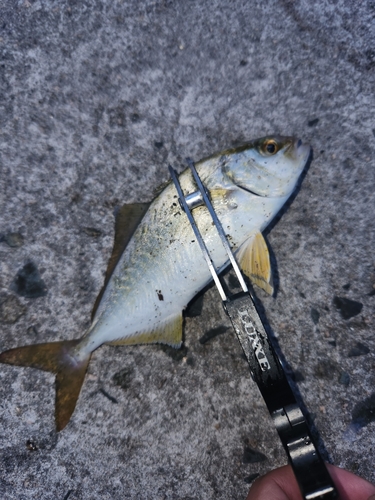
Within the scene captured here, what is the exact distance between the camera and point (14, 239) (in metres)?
2.18

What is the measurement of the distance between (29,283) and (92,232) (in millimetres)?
494

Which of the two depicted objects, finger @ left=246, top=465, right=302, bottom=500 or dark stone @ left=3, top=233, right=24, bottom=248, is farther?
dark stone @ left=3, top=233, right=24, bottom=248

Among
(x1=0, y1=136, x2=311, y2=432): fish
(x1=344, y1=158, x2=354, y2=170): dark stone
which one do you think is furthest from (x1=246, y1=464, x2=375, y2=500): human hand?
(x1=344, y1=158, x2=354, y2=170): dark stone

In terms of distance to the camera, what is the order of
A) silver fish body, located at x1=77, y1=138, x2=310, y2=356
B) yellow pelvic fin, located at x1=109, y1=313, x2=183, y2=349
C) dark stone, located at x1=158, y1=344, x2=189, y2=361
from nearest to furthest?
silver fish body, located at x1=77, y1=138, x2=310, y2=356 < yellow pelvic fin, located at x1=109, y1=313, x2=183, y2=349 < dark stone, located at x1=158, y1=344, x2=189, y2=361

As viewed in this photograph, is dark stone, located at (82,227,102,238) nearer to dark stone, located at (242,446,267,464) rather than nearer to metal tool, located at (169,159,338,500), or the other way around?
metal tool, located at (169,159,338,500)

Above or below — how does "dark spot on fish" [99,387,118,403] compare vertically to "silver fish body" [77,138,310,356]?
below

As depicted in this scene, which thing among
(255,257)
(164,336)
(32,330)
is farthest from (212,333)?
(32,330)

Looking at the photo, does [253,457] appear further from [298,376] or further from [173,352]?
[173,352]

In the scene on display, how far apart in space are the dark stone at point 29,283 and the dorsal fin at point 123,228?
1.32ft

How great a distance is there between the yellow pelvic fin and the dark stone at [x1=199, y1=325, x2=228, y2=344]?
18cm

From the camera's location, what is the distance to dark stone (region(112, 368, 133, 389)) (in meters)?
2.10

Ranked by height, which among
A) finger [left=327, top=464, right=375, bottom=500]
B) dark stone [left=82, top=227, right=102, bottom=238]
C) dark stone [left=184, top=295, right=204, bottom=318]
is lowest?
finger [left=327, top=464, right=375, bottom=500]

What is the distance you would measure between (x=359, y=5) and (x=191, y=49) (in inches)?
42.5

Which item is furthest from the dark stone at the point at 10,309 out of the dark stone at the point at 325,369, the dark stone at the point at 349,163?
the dark stone at the point at 349,163
